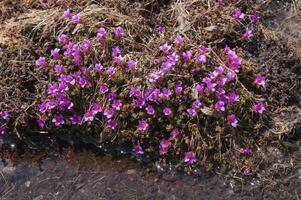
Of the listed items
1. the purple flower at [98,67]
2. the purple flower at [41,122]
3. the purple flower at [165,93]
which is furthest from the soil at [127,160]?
the purple flower at [165,93]

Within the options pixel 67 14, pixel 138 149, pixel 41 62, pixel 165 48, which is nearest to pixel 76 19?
pixel 67 14

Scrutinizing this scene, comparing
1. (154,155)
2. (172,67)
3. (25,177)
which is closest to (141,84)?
(172,67)

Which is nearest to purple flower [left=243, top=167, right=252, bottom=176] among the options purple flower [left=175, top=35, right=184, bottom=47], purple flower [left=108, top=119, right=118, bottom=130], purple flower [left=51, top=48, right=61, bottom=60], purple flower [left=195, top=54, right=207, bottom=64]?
purple flower [left=195, top=54, right=207, bottom=64]

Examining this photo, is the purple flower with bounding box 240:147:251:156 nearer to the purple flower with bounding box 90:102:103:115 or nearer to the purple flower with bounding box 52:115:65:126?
the purple flower with bounding box 90:102:103:115

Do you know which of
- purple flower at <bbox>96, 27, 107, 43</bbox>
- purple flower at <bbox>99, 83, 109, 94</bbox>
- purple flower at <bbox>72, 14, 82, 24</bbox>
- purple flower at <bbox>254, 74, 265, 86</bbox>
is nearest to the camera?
purple flower at <bbox>99, 83, 109, 94</bbox>

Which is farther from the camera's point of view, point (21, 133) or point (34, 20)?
point (34, 20)

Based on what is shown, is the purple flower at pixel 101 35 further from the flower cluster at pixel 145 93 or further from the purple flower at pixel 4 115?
the purple flower at pixel 4 115

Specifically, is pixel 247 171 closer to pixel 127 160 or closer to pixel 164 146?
pixel 164 146

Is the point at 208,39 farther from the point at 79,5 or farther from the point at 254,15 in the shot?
the point at 79,5
